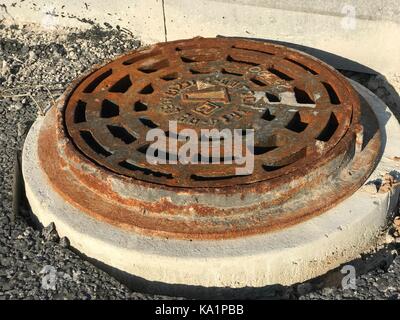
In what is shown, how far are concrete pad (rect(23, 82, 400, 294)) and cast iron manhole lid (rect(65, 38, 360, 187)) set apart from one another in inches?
13.0

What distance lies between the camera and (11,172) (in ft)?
14.4

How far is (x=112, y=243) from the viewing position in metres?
3.52

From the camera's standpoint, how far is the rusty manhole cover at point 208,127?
3559 millimetres

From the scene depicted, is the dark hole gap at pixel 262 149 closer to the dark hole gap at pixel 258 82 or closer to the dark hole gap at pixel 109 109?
the dark hole gap at pixel 258 82

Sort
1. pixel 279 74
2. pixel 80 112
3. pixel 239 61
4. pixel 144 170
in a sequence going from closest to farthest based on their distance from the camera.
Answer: pixel 144 170, pixel 80 112, pixel 279 74, pixel 239 61

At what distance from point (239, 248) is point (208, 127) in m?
0.93

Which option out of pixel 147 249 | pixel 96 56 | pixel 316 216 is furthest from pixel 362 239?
pixel 96 56

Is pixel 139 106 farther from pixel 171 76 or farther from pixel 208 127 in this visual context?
pixel 208 127

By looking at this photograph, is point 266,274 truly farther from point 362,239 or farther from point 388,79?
point 388,79

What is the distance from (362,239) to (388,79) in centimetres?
195

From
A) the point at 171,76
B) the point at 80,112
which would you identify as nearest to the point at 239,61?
the point at 171,76

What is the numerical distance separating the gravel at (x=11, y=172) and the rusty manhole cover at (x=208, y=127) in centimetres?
33

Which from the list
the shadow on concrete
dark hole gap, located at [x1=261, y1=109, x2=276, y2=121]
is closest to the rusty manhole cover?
dark hole gap, located at [x1=261, y1=109, x2=276, y2=121]

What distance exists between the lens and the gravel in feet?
11.3
